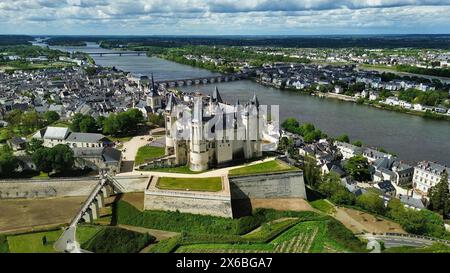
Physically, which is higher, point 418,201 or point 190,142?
point 190,142

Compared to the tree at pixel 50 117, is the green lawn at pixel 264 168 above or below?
below

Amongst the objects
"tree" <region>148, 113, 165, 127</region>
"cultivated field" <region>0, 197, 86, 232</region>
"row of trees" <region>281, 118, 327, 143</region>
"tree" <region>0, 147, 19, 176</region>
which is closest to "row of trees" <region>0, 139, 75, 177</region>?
"tree" <region>0, 147, 19, 176</region>

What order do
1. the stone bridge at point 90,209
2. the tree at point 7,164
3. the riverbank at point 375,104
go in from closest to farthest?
the stone bridge at point 90,209, the tree at point 7,164, the riverbank at point 375,104

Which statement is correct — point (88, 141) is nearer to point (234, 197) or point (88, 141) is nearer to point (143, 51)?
point (234, 197)

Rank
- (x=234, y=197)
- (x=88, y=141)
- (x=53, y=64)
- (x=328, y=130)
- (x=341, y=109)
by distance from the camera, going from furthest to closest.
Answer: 1. (x=53, y=64)
2. (x=341, y=109)
3. (x=328, y=130)
4. (x=88, y=141)
5. (x=234, y=197)

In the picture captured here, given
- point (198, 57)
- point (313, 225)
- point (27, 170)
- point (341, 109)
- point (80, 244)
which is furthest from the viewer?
point (198, 57)

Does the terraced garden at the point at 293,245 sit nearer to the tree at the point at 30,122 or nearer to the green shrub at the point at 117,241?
the green shrub at the point at 117,241

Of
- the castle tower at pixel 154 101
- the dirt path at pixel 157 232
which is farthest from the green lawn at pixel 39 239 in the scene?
the castle tower at pixel 154 101

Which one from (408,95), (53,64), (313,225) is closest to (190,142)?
(313,225)
